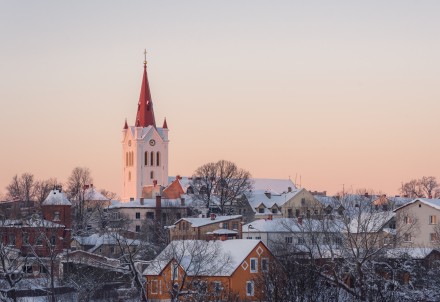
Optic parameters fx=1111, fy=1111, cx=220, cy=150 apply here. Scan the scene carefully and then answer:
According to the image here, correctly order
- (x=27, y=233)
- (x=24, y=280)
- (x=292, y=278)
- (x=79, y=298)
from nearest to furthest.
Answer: (x=292, y=278) < (x=79, y=298) < (x=24, y=280) < (x=27, y=233)

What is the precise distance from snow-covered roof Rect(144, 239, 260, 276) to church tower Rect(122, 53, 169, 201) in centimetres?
7880

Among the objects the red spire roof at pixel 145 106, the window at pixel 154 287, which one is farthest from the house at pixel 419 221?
the red spire roof at pixel 145 106

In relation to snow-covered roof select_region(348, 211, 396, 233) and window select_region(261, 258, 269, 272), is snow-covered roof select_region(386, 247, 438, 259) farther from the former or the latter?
window select_region(261, 258, 269, 272)

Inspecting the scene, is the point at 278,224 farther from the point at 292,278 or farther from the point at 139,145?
the point at 139,145

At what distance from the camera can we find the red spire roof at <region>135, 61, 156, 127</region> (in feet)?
511

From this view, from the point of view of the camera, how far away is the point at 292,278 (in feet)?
195

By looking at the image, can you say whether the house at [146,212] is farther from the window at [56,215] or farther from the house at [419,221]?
the house at [419,221]

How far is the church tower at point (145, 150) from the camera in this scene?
154250 millimetres

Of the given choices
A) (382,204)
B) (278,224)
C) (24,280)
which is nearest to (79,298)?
(24,280)

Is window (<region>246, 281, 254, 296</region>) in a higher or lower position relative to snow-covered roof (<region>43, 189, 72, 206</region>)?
lower

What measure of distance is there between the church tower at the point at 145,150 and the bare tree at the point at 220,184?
25533 mm

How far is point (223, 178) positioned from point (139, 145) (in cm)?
3440

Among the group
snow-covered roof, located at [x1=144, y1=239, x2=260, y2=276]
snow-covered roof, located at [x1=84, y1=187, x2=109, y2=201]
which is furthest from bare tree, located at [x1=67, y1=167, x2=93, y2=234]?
snow-covered roof, located at [x1=144, y1=239, x2=260, y2=276]

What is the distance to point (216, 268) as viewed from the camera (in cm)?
6969
